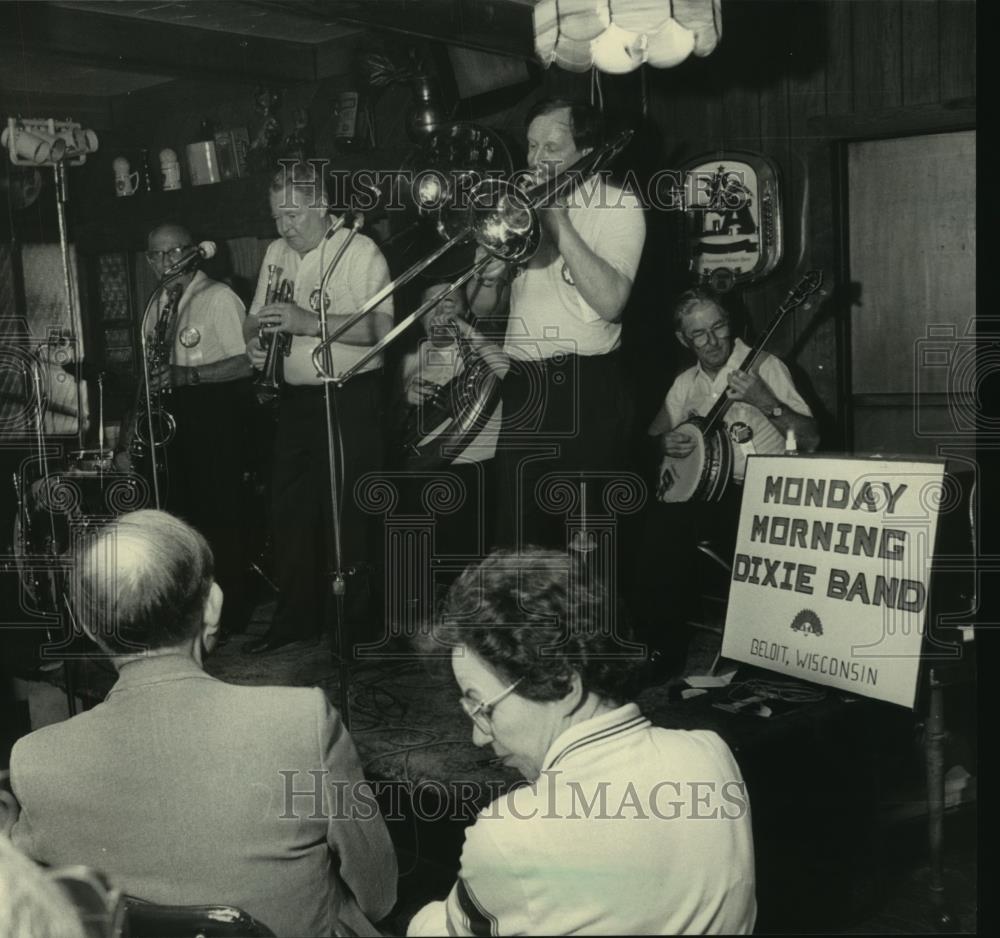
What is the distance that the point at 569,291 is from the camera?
98.3 inches

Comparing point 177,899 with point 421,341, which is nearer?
point 177,899

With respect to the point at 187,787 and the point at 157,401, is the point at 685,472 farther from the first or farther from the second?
the point at 187,787

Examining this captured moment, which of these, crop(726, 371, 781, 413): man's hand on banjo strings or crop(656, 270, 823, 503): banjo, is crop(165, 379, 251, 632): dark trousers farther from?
crop(726, 371, 781, 413): man's hand on banjo strings

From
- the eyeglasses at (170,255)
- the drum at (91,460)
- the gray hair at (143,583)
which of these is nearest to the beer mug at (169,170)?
the eyeglasses at (170,255)

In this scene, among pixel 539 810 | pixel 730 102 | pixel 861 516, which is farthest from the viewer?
pixel 730 102

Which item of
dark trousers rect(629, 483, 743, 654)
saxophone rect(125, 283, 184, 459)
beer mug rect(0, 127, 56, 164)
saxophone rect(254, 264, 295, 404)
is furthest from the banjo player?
beer mug rect(0, 127, 56, 164)

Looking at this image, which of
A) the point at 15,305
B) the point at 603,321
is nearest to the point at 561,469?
the point at 603,321

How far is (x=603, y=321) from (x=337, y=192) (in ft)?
2.21

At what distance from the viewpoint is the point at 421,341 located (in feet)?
8.50

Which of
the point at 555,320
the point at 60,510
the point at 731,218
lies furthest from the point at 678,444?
the point at 60,510

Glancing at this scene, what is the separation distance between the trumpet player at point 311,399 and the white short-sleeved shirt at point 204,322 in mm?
39

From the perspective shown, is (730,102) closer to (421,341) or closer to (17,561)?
(421,341)

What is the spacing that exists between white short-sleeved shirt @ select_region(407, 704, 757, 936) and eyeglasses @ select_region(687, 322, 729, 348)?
154 centimetres

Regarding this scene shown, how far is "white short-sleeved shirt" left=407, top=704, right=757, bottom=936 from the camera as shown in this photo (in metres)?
1.27
